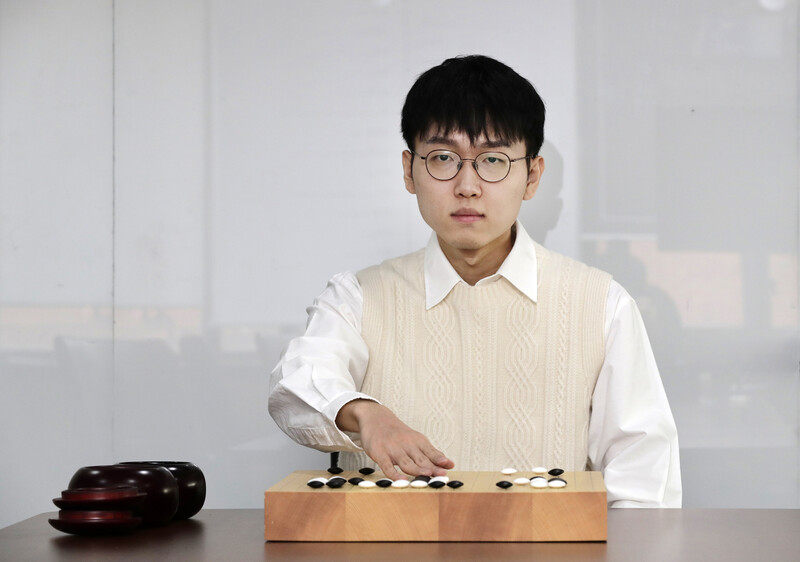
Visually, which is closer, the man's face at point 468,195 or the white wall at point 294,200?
the man's face at point 468,195

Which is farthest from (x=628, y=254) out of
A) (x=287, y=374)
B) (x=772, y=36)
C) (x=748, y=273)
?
(x=287, y=374)

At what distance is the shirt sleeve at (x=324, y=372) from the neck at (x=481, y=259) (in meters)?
0.25

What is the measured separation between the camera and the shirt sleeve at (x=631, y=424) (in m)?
1.96

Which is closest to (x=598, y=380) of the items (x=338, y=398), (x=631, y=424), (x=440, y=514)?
(x=631, y=424)

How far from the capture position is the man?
6.46 feet

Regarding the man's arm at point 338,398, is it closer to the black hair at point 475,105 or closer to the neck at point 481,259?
the neck at point 481,259

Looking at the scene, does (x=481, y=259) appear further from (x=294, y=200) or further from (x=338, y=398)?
(x=294, y=200)

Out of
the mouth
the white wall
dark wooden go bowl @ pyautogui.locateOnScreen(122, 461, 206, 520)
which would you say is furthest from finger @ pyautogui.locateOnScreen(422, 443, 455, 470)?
the white wall

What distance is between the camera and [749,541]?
3.68ft

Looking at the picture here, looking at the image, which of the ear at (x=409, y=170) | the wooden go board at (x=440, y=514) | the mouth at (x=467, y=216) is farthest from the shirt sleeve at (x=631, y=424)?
the wooden go board at (x=440, y=514)

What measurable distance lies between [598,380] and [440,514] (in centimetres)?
107

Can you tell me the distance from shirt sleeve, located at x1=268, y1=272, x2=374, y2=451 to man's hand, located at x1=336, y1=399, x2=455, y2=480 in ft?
0.12

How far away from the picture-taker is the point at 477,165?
1.96 metres

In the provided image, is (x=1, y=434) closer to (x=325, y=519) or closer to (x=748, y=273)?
(x=325, y=519)
